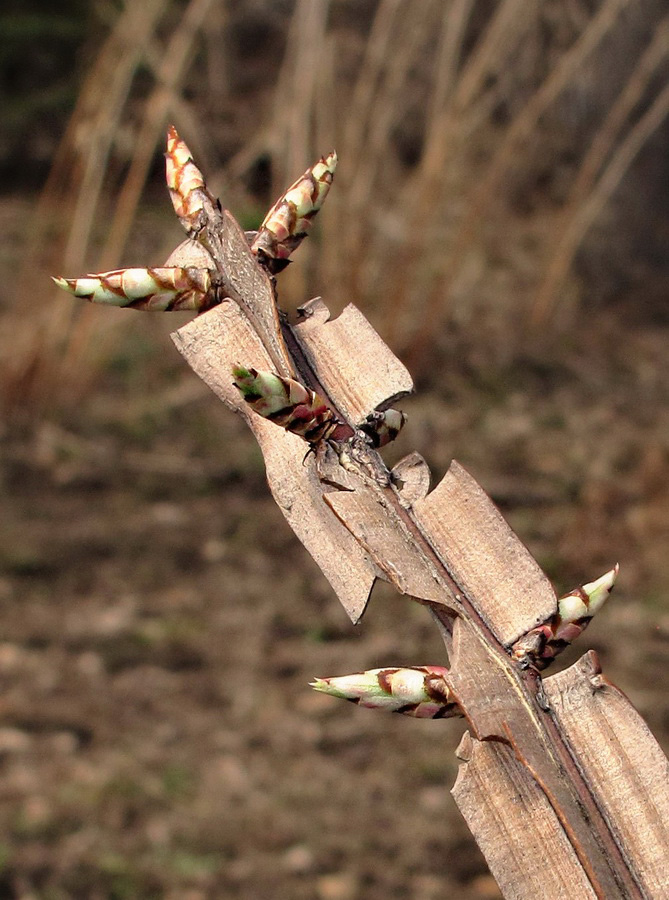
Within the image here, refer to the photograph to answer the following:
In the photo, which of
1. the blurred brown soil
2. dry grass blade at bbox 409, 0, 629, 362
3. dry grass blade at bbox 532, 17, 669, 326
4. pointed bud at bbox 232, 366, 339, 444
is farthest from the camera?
dry grass blade at bbox 532, 17, 669, 326

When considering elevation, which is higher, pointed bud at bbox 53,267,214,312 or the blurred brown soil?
the blurred brown soil

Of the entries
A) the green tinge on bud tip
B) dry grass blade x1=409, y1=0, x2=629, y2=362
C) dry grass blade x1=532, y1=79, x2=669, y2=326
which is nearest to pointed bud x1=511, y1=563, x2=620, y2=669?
the green tinge on bud tip

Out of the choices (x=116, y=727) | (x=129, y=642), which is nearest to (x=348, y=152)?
(x=129, y=642)

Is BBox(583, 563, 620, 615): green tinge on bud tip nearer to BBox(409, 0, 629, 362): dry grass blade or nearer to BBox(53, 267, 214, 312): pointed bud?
BBox(53, 267, 214, 312): pointed bud

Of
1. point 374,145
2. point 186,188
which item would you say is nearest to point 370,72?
point 374,145

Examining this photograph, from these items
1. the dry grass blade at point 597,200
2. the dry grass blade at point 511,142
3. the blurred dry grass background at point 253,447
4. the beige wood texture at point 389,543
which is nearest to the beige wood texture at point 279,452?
the beige wood texture at point 389,543

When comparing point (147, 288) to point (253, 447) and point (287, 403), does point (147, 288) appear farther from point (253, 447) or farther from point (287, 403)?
point (253, 447)
